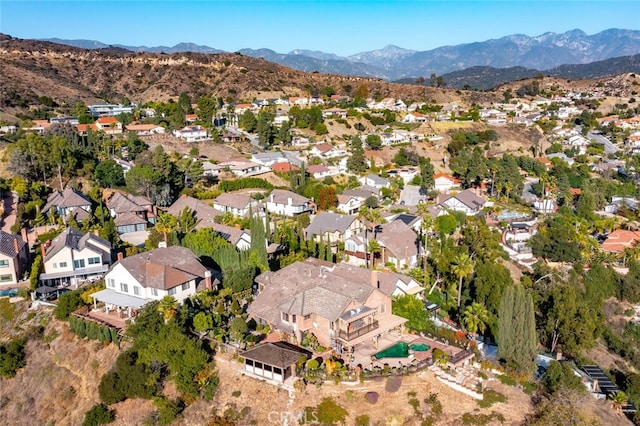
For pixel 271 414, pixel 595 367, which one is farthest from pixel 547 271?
pixel 271 414

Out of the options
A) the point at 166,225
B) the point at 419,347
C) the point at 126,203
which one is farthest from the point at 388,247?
the point at 126,203

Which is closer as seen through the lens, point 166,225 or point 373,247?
point 373,247

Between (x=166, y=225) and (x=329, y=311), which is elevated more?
(x=166, y=225)

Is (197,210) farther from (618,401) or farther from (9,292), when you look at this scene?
(618,401)

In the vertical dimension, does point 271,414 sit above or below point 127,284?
below

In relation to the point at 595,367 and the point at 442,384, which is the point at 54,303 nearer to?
the point at 442,384

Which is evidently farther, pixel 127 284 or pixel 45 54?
pixel 45 54

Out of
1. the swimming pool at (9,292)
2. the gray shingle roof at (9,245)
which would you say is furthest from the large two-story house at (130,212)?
the swimming pool at (9,292)
